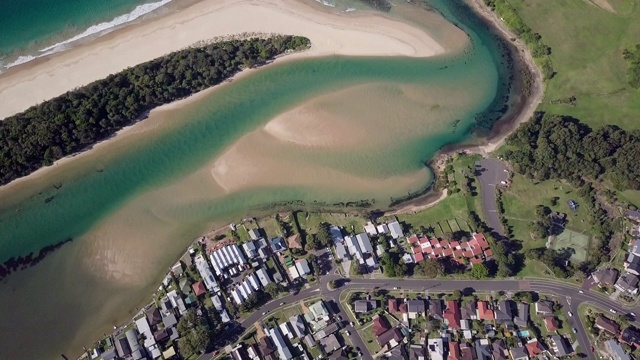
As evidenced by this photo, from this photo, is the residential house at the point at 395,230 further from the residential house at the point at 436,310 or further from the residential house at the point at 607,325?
the residential house at the point at 607,325

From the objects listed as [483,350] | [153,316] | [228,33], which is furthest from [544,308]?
[228,33]

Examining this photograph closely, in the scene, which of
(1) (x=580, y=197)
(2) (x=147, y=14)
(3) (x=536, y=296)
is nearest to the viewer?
(3) (x=536, y=296)

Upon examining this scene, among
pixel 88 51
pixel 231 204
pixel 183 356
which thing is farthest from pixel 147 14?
pixel 183 356

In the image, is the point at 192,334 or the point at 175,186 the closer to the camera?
the point at 192,334

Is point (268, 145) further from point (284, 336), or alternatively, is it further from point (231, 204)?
point (284, 336)

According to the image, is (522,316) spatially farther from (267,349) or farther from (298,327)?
(267,349)

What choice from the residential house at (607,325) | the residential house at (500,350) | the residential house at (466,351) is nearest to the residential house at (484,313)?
the residential house at (500,350)

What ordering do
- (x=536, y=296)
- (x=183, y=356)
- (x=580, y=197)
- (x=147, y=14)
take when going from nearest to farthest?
(x=183, y=356) < (x=536, y=296) < (x=580, y=197) < (x=147, y=14)

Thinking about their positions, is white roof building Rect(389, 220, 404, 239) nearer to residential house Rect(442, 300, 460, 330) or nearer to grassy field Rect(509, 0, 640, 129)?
residential house Rect(442, 300, 460, 330)
